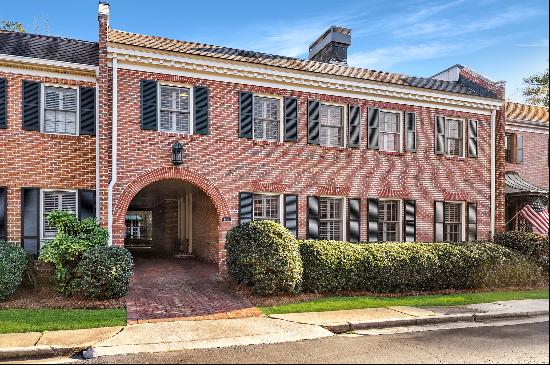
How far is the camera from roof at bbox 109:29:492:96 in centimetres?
1292

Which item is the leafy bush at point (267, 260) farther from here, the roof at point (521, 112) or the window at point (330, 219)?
the roof at point (521, 112)

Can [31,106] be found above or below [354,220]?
above

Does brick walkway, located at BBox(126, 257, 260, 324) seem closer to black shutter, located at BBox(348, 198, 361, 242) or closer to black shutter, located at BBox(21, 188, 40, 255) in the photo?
black shutter, located at BBox(21, 188, 40, 255)

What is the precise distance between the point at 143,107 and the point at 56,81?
2.36 metres

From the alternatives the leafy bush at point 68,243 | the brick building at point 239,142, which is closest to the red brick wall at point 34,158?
the brick building at point 239,142

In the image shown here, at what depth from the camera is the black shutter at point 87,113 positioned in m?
12.4

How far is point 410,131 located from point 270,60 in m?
5.37

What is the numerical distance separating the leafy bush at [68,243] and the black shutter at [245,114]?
15.5 ft

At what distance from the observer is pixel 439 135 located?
16266 millimetres

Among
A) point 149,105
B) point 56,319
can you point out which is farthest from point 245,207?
point 56,319

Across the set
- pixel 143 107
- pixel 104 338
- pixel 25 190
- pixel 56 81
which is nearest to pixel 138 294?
pixel 104 338

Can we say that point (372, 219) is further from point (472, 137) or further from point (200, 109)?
point (200, 109)

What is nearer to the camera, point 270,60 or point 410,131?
point 270,60

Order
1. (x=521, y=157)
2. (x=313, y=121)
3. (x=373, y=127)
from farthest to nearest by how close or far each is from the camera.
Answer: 1. (x=521, y=157)
2. (x=373, y=127)
3. (x=313, y=121)
